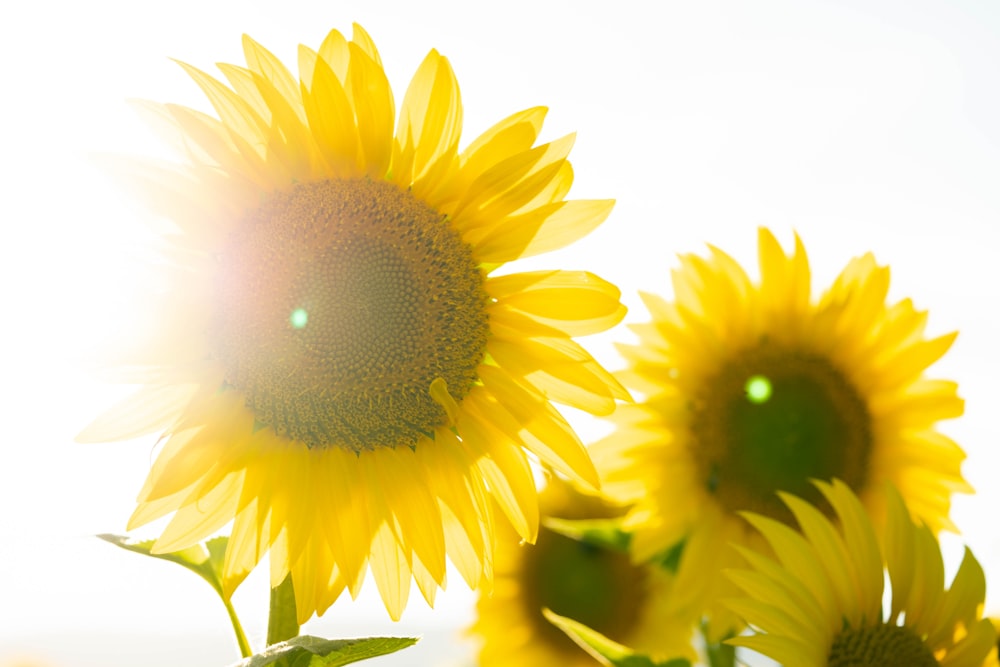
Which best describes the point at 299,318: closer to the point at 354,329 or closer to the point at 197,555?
the point at 354,329

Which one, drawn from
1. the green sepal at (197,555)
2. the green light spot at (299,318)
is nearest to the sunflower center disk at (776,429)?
Answer: the green light spot at (299,318)

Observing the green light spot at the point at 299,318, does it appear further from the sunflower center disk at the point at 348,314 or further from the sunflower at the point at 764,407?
the sunflower at the point at 764,407

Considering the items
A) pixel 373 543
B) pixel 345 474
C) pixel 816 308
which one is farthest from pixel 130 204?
pixel 816 308

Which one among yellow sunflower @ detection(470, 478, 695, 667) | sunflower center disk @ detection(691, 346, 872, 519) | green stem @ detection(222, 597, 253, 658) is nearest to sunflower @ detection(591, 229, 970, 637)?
sunflower center disk @ detection(691, 346, 872, 519)

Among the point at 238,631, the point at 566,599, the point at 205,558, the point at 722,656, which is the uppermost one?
the point at 205,558

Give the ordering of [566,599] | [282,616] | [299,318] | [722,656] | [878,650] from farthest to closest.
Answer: [566,599] < [722,656] < [878,650] < [299,318] < [282,616]

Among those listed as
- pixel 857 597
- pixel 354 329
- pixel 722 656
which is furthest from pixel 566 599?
pixel 354 329
